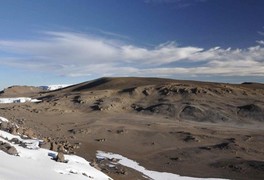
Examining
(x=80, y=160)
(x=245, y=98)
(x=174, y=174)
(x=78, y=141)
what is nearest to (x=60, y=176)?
(x=80, y=160)

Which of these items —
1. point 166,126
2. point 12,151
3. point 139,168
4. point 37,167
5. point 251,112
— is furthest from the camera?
point 251,112

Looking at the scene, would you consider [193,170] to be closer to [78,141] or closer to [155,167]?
[155,167]

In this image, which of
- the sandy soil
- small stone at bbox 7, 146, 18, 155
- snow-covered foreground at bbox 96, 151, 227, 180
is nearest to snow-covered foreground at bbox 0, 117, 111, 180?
small stone at bbox 7, 146, 18, 155

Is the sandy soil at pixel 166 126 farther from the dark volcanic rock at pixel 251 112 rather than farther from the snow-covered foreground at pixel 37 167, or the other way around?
the snow-covered foreground at pixel 37 167

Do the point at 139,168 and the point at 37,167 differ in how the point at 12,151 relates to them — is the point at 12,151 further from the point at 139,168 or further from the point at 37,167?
the point at 139,168

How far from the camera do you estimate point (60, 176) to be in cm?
1475

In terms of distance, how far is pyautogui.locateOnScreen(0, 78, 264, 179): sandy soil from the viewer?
29.0 metres

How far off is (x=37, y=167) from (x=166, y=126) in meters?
30.6

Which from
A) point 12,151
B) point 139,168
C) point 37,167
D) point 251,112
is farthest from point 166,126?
point 37,167

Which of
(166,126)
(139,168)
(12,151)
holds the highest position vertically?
(12,151)

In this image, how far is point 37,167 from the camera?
599 inches

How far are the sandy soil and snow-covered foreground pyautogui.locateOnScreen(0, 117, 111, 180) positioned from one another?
17.6ft

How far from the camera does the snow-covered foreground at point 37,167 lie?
13.4 m

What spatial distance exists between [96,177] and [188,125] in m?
30.9
